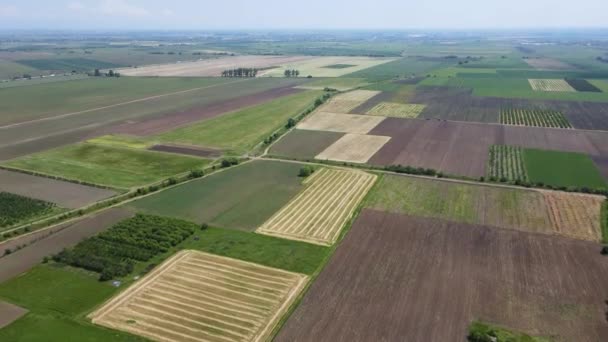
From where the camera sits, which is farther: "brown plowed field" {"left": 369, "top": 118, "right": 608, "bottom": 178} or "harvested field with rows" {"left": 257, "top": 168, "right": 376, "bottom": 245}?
"brown plowed field" {"left": 369, "top": 118, "right": 608, "bottom": 178}

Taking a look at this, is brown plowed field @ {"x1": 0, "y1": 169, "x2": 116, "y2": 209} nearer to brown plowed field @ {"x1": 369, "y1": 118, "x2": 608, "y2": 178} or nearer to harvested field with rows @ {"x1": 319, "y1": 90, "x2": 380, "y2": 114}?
brown plowed field @ {"x1": 369, "y1": 118, "x2": 608, "y2": 178}

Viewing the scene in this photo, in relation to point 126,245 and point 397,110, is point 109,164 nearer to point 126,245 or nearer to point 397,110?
point 126,245

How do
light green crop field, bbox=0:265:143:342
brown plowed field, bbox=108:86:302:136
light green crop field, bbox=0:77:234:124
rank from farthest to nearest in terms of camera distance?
light green crop field, bbox=0:77:234:124, brown plowed field, bbox=108:86:302:136, light green crop field, bbox=0:265:143:342

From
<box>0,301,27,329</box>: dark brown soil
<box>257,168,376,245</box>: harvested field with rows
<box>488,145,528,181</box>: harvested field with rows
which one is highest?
<box>488,145,528,181</box>: harvested field with rows

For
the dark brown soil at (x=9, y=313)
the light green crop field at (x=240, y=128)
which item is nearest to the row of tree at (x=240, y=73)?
the light green crop field at (x=240, y=128)

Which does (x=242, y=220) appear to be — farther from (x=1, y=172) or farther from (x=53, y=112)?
(x=53, y=112)

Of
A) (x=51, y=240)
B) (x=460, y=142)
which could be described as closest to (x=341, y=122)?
(x=460, y=142)

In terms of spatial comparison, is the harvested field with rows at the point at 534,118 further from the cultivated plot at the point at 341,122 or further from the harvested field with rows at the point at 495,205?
the harvested field with rows at the point at 495,205

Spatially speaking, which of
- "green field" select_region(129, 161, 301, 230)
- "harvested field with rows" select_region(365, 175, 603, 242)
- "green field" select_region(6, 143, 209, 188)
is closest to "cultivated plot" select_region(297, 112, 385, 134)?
"green field" select_region(129, 161, 301, 230)
